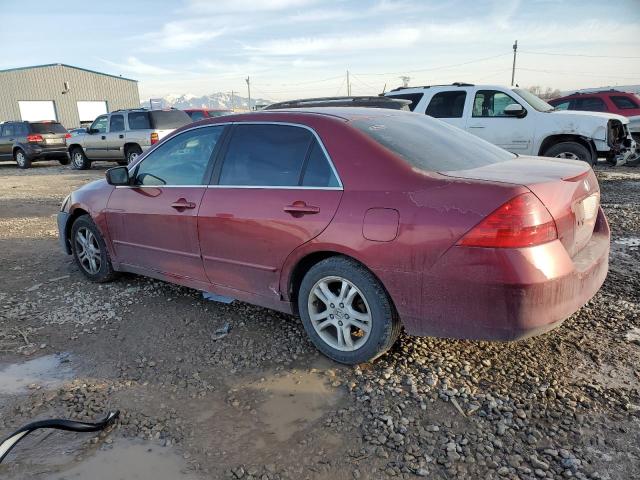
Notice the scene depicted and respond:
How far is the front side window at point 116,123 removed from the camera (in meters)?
14.6

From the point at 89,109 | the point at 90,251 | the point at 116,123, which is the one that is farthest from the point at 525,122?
the point at 89,109

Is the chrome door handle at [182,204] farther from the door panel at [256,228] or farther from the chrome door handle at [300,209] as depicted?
the chrome door handle at [300,209]

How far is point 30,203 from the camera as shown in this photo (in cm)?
972

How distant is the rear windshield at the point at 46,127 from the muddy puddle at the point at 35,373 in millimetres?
16696

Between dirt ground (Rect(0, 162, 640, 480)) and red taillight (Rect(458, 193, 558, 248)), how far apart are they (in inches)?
34.4

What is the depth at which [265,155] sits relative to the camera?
10.9 ft

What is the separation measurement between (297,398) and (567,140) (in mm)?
8280

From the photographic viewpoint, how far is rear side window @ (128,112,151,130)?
559 inches

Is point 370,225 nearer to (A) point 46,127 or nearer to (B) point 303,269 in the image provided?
(B) point 303,269

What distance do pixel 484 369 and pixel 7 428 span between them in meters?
2.69

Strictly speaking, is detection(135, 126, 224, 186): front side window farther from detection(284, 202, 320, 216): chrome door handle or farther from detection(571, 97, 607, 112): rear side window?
detection(571, 97, 607, 112): rear side window

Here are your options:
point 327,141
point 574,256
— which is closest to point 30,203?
point 327,141

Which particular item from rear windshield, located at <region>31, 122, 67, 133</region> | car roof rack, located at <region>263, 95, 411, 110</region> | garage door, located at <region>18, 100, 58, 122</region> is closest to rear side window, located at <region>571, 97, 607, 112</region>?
car roof rack, located at <region>263, 95, 411, 110</region>

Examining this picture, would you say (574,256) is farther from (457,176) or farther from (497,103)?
(497,103)
